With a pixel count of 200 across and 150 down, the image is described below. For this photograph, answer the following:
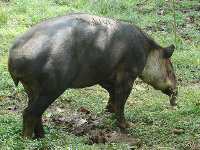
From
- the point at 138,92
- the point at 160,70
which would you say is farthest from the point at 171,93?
the point at 138,92

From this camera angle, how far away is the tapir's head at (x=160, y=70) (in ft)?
27.0

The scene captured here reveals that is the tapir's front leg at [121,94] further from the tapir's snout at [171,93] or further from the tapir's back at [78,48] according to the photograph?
the tapir's snout at [171,93]

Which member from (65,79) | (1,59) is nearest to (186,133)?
(65,79)

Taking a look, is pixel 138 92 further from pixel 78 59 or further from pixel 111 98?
pixel 78 59

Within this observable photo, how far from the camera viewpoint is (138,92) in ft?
31.6

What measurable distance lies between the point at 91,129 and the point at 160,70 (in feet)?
4.73

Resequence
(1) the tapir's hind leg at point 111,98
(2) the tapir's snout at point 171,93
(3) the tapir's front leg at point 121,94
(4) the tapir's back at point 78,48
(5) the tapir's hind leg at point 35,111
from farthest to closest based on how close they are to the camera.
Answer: (2) the tapir's snout at point 171,93
(1) the tapir's hind leg at point 111,98
(3) the tapir's front leg at point 121,94
(5) the tapir's hind leg at point 35,111
(4) the tapir's back at point 78,48

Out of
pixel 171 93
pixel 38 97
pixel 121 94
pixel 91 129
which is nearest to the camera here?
pixel 38 97

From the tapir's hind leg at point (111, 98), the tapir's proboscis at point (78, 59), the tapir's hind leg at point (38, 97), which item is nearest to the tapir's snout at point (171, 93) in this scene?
the tapir's proboscis at point (78, 59)

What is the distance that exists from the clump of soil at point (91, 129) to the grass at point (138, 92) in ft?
0.46

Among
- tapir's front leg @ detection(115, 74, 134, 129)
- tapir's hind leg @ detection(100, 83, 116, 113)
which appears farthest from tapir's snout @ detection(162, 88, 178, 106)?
tapir's front leg @ detection(115, 74, 134, 129)

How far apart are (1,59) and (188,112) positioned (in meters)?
3.88

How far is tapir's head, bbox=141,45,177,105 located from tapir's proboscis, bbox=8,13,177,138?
0.01 metres

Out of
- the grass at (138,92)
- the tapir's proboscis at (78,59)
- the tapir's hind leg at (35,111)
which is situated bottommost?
the grass at (138,92)
